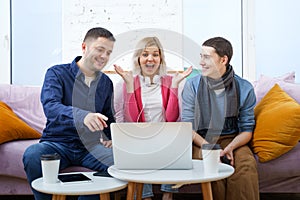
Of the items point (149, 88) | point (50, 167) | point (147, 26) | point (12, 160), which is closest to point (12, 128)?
point (12, 160)

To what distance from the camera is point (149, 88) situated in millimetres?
2236

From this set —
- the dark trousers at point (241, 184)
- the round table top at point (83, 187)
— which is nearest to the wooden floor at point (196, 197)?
the dark trousers at point (241, 184)

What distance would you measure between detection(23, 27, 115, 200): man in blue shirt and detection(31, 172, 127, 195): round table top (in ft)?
1.28

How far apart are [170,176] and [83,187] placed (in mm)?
315

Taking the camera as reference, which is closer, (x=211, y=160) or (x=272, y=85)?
(x=211, y=160)

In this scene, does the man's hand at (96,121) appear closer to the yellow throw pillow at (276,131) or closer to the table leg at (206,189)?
the table leg at (206,189)

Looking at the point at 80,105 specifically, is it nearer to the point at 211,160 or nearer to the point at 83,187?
the point at 83,187

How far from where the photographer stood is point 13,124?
91.8 inches

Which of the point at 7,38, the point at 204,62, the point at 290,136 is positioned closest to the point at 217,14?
the point at 204,62

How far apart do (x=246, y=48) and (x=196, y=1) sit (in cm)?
57

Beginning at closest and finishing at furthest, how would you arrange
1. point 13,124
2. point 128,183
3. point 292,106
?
1. point 128,183
2. point 292,106
3. point 13,124

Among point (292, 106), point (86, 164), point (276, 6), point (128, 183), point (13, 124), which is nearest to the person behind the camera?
point (128, 183)

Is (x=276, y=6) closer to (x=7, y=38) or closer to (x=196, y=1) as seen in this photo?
(x=196, y=1)

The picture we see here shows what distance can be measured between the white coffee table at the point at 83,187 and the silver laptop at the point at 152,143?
110mm
